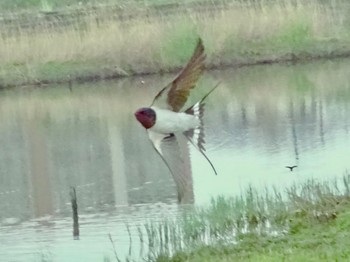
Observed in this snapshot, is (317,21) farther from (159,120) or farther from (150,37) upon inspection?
(159,120)

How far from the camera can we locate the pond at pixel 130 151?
460 inches

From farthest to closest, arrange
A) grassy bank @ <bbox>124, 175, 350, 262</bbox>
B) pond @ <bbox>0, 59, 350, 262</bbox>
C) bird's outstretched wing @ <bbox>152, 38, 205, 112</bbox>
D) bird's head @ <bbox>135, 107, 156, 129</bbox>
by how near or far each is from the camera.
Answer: pond @ <bbox>0, 59, 350, 262</bbox> → grassy bank @ <bbox>124, 175, 350, 262</bbox> → bird's outstretched wing @ <bbox>152, 38, 205, 112</bbox> → bird's head @ <bbox>135, 107, 156, 129</bbox>

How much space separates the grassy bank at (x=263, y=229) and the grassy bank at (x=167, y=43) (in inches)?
611

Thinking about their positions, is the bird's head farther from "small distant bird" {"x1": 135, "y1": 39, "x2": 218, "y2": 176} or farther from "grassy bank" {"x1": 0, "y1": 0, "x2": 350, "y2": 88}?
"grassy bank" {"x1": 0, "y1": 0, "x2": 350, "y2": 88}

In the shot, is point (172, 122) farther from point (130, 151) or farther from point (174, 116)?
point (130, 151)

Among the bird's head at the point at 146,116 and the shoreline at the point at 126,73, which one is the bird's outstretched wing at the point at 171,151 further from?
the shoreline at the point at 126,73

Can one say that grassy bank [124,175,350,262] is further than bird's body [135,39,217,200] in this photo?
Yes

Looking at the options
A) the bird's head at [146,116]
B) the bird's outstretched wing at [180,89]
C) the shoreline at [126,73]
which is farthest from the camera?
the shoreline at [126,73]

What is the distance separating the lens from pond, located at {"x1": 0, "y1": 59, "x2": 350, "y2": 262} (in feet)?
38.3

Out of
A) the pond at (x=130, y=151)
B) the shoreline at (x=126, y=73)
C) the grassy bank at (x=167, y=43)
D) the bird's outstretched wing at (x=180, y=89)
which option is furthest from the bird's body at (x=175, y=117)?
the shoreline at (x=126, y=73)

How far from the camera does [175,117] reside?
700 cm

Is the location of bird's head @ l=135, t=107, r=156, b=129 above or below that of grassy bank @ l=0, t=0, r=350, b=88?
below

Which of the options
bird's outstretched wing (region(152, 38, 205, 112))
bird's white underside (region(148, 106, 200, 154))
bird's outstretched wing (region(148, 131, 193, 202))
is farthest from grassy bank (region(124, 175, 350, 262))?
bird's outstretched wing (region(152, 38, 205, 112))

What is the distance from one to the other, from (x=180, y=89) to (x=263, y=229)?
7.84ft
